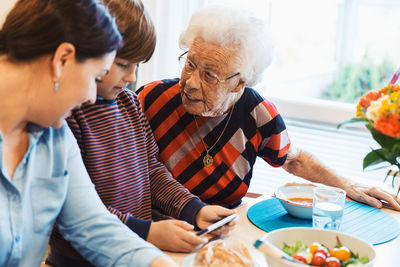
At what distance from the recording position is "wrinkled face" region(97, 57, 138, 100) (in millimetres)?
1303

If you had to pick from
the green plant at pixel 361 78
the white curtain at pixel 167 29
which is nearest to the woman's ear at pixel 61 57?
the white curtain at pixel 167 29

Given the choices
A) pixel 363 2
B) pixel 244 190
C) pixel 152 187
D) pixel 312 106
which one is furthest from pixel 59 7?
pixel 363 2

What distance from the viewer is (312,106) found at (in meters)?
3.12

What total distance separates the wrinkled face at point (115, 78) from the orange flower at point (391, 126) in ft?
2.04

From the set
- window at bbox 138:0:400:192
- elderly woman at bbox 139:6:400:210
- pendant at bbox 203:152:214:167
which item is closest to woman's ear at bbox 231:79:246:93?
elderly woman at bbox 139:6:400:210

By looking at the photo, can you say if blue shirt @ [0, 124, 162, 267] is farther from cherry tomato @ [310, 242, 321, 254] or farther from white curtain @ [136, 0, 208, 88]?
white curtain @ [136, 0, 208, 88]

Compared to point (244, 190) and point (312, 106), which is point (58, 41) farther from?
point (312, 106)

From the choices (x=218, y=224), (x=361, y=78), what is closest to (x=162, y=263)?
(x=218, y=224)

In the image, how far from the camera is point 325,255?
3.81 ft

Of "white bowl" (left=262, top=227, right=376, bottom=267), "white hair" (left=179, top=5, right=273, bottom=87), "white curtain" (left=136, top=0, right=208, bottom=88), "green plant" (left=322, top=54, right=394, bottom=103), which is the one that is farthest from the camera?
"green plant" (left=322, top=54, right=394, bottom=103)

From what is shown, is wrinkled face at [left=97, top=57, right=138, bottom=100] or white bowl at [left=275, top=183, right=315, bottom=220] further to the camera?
white bowl at [left=275, top=183, right=315, bottom=220]

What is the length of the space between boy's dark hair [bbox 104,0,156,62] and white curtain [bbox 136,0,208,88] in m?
1.55

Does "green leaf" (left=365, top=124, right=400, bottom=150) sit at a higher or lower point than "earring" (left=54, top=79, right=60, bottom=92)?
lower

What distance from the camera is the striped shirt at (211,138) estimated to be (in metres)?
1.76
